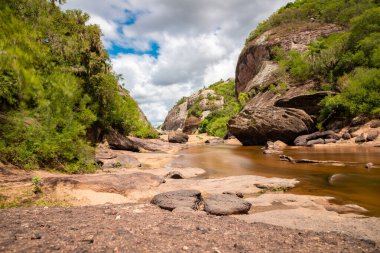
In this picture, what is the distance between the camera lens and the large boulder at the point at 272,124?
30.6 m

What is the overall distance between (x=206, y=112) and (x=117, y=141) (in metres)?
65.4

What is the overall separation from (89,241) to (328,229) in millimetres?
4557

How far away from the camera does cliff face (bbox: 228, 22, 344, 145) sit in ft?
102

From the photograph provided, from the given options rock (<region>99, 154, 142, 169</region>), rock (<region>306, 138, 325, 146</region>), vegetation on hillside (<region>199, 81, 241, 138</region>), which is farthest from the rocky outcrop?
rock (<region>99, 154, 142, 169</region>)

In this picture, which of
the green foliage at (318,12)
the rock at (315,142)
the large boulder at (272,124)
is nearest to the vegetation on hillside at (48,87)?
the large boulder at (272,124)

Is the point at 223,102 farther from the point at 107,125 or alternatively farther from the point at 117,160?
the point at 117,160

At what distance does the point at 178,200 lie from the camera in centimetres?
744

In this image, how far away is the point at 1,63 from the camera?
4.92 metres

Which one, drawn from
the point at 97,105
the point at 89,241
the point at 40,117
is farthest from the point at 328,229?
the point at 97,105

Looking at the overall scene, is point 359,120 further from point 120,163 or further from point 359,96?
point 120,163

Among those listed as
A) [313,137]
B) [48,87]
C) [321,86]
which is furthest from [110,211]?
[321,86]

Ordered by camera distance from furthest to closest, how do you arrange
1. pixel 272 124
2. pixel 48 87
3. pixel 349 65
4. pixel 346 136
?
1. pixel 349 65
2. pixel 272 124
3. pixel 346 136
4. pixel 48 87

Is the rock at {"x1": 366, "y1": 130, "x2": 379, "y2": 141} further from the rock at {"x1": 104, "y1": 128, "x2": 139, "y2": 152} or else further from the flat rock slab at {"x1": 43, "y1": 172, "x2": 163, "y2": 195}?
the rock at {"x1": 104, "y1": 128, "x2": 139, "y2": 152}

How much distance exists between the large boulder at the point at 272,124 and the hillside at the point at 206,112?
30.3 meters
